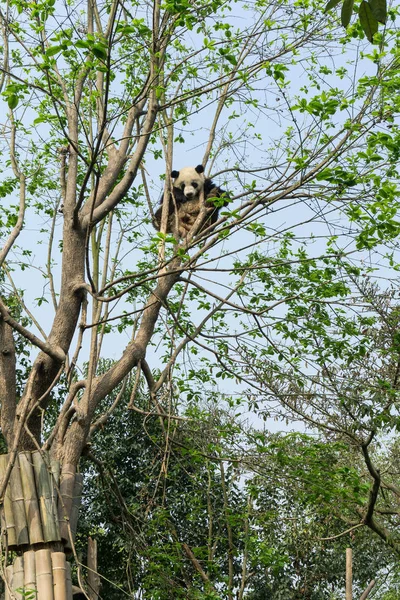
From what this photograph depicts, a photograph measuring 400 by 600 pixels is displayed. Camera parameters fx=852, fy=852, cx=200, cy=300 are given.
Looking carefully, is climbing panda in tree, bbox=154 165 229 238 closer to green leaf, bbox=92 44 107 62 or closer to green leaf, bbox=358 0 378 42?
green leaf, bbox=92 44 107 62

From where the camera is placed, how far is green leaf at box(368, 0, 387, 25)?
83.6 inches

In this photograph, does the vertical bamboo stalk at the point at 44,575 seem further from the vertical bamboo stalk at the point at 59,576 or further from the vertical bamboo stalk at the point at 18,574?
the vertical bamboo stalk at the point at 18,574

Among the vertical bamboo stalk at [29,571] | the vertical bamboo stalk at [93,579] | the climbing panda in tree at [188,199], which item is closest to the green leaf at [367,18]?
the vertical bamboo stalk at [29,571]

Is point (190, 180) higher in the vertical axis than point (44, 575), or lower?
higher

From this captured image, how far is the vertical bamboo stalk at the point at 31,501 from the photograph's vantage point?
20.9 ft

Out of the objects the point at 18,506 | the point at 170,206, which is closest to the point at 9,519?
the point at 18,506

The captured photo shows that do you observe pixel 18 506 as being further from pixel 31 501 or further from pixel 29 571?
pixel 29 571

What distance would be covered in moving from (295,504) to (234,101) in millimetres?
5340

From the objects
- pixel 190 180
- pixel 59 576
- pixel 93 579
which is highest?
pixel 190 180

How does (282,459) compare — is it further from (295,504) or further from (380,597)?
(380,597)

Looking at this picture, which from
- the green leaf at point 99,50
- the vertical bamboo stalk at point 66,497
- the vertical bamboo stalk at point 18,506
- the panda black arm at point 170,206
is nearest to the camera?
the green leaf at point 99,50

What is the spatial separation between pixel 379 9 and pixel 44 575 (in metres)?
5.22

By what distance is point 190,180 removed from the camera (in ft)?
33.8

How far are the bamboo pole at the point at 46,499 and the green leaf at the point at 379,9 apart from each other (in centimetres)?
504
